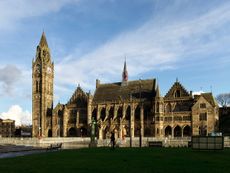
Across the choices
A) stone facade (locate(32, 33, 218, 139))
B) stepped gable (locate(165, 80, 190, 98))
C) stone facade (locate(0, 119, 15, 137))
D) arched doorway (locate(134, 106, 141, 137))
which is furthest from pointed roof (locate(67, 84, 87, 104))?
stone facade (locate(0, 119, 15, 137))

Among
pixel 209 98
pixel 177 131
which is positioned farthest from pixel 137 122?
pixel 209 98

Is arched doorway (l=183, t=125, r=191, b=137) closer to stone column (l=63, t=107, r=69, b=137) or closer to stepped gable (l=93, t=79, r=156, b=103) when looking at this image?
stepped gable (l=93, t=79, r=156, b=103)

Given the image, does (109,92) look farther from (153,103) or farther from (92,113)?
(153,103)

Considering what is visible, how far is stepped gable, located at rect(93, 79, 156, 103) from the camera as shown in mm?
117188

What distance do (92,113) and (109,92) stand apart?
9.14m

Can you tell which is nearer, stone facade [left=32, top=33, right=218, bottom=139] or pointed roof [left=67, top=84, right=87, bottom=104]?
stone facade [left=32, top=33, right=218, bottom=139]

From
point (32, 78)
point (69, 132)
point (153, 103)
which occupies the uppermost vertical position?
point (32, 78)

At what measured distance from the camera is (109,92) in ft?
413

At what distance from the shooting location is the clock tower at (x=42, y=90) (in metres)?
128

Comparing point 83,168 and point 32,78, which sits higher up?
point 32,78

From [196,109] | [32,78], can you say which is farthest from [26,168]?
[32,78]

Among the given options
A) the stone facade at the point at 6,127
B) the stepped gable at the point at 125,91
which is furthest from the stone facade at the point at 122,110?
the stone facade at the point at 6,127

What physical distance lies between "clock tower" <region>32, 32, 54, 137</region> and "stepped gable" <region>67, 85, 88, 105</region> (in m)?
8.81

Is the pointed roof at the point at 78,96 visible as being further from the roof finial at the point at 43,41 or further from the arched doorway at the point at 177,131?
the arched doorway at the point at 177,131
